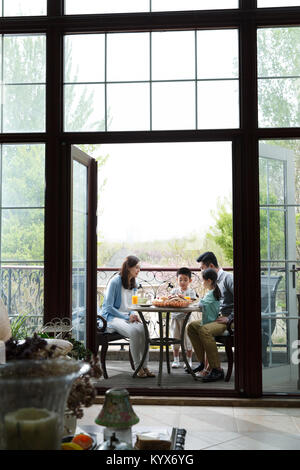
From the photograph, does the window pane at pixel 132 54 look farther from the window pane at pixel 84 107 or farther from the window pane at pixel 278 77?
→ the window pane at pixel 278 77

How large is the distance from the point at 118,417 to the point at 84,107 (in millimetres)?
3233

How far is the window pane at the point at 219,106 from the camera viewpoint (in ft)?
15.4

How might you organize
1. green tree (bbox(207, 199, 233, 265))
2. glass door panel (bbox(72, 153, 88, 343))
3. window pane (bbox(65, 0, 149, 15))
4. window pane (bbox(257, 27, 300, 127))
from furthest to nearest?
green tree (bbox(207, 199, 233, 265)), glass door panel (bbox(72, 153, 88, 343)), window pane (bbox(65, 0, 149, 15)), window pane (bbox(257, 27, 300, 127))

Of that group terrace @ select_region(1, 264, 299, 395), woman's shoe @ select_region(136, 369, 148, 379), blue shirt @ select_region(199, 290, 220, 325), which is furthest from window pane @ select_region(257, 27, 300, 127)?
woman's shoe @ select_region(136, 369, 148, 379)

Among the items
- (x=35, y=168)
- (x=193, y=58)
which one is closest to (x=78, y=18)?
(x=193, y=58)

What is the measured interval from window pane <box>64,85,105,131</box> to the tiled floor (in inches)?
94.9

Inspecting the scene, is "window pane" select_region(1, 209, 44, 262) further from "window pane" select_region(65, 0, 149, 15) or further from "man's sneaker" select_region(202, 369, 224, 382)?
"man's sneaker" select_region(202, 369, 224, 382)

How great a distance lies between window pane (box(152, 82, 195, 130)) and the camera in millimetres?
4738

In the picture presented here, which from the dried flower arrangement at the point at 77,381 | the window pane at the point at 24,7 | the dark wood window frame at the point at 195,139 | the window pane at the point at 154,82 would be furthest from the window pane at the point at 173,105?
the dried flower arrangement at the point at 77,381

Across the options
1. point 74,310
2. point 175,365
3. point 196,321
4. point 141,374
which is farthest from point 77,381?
point 175,365

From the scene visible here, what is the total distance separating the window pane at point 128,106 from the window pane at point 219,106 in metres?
0.48

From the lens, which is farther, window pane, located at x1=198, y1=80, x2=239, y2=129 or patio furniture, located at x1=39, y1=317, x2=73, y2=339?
window pane, located at x1=198, y1=80, x2=239, y2=129

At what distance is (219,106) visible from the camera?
15.5ft

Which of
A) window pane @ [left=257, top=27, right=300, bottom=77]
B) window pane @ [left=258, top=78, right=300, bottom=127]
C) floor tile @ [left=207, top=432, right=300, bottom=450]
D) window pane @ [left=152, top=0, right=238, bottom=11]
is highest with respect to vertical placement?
window pane @ [left=152, top=0, right=238, bottom=11]
